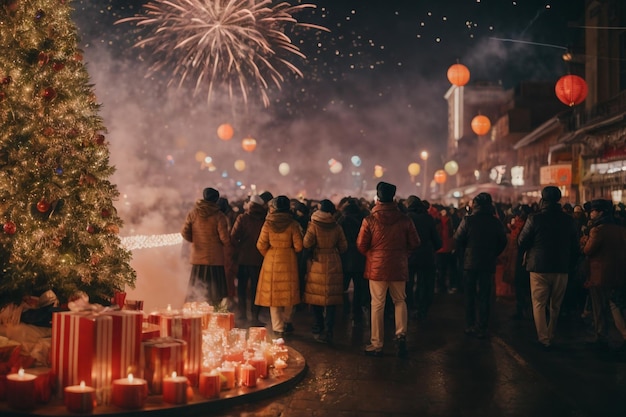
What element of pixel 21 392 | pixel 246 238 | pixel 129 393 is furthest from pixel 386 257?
pixel 21 392

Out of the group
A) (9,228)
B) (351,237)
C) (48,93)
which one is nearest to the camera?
(9,228)

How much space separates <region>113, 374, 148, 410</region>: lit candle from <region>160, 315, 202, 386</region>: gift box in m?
0.66

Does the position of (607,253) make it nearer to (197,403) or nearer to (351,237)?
(351,237)

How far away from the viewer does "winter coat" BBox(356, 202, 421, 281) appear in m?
8.73

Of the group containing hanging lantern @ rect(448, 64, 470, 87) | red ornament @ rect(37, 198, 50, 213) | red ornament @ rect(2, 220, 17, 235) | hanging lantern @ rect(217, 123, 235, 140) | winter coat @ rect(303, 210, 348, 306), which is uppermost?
hanging lantern @ rect(448, 64, 470, 87)

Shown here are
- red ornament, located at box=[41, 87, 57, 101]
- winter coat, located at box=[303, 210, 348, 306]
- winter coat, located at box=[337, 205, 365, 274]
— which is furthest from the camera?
winter coat, located at box=[337, 205, 365, 274]

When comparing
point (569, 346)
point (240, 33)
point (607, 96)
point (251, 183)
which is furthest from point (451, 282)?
point (251, 183)

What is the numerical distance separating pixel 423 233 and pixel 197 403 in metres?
6.23

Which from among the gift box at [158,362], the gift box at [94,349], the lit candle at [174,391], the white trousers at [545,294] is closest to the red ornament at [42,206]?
the gift box at [94,349]

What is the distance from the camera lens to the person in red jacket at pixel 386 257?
8.74 metres

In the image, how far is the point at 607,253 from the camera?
9.31 m

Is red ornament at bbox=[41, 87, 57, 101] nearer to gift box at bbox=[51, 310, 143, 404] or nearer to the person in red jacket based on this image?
gift box at bbox=[51, 310, 143, 404]

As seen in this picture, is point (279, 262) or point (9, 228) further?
point (279, 262)

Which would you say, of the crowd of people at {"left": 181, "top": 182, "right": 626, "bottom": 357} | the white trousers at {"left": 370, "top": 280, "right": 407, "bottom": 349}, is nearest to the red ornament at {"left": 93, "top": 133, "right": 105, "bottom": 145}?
the crowd of people at {"left": 181, "top": 182, "right": 626, "bottom": 357}
